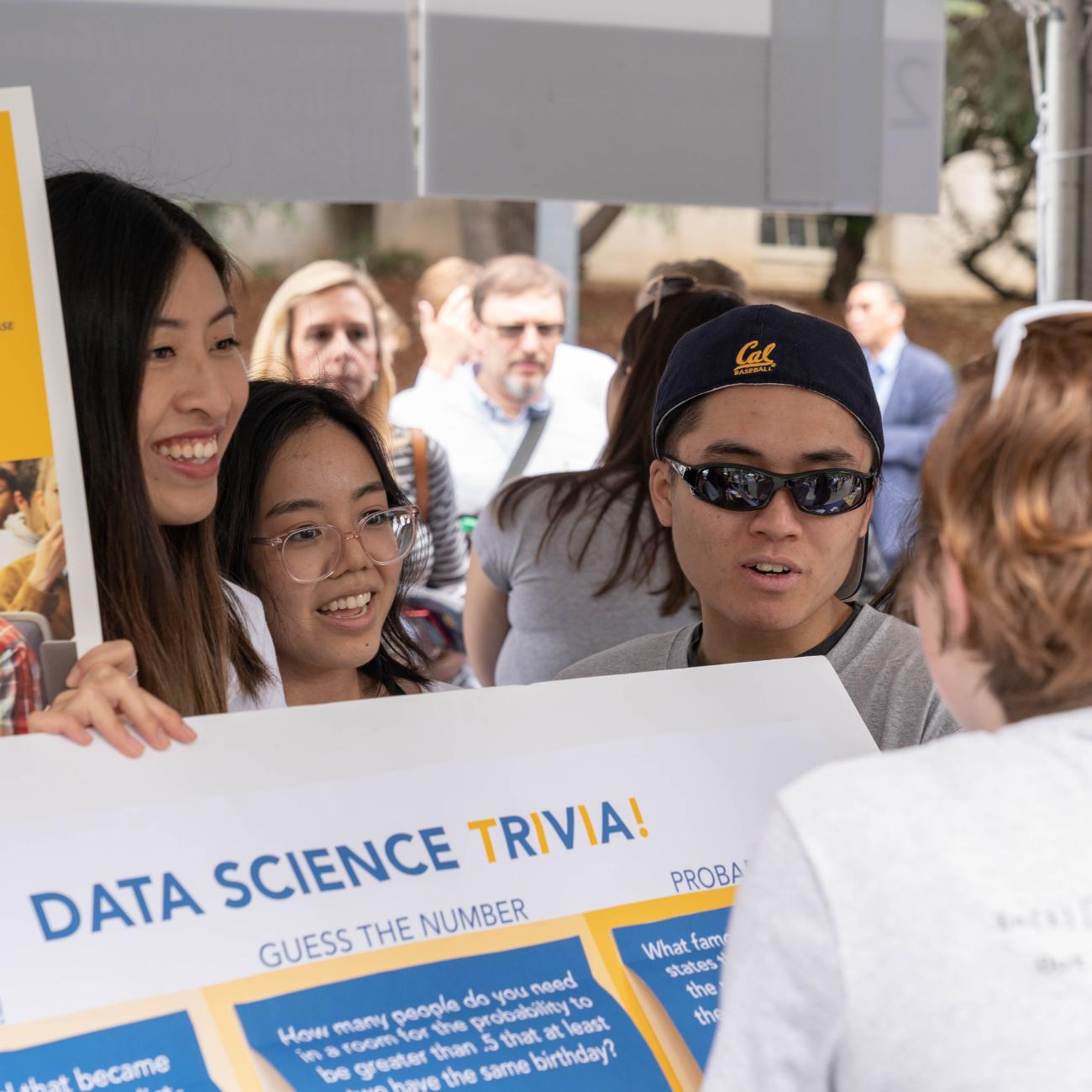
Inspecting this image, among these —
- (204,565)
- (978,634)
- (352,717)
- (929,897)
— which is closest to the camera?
(929,897)

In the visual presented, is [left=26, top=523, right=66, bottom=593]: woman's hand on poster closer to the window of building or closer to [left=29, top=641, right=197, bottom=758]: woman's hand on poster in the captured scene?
[left=29, top=641, right=197, bottom=758]: woman's hand on poster

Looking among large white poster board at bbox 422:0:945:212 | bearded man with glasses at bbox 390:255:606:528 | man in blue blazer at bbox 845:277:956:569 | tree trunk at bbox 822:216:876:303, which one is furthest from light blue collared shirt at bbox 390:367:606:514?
tree trunk at bbox 822:216:876:303

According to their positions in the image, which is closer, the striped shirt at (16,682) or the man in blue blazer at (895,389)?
the striped shirt at (16,682)

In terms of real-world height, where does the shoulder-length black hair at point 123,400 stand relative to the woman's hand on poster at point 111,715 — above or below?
above

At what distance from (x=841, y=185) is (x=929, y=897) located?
2614mm

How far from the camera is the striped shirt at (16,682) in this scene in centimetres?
157

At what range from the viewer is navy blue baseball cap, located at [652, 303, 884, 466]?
2.02m

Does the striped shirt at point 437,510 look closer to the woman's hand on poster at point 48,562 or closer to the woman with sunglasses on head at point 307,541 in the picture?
the woman with sunglasses on head at point 307,541

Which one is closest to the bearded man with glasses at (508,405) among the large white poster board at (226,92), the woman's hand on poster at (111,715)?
the large white poster board at (226,92)

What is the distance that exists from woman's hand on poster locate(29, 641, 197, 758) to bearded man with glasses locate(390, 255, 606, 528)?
3501 mm

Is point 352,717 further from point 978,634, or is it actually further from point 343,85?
point 343,85

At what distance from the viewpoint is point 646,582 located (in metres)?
3.16

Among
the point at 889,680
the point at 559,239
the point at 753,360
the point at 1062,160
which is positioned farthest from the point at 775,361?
the point at 559,239

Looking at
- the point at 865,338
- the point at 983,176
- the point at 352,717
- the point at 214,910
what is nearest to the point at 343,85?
the point at 352,717
